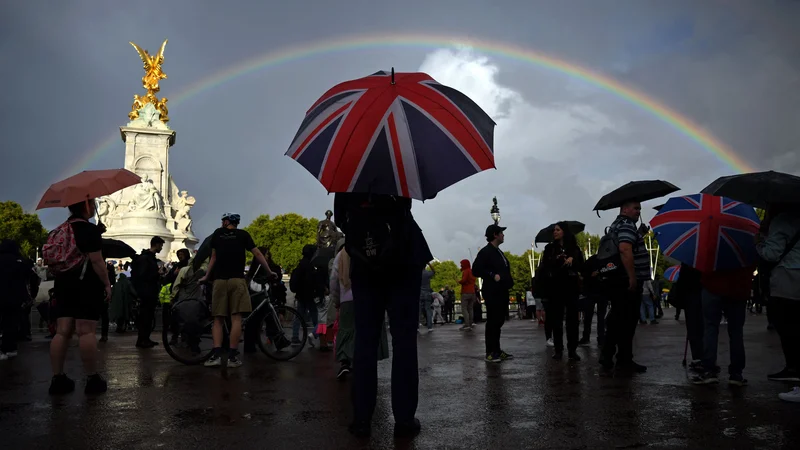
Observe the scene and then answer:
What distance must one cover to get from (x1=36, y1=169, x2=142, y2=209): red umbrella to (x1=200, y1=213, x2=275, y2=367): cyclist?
1694 millimetres

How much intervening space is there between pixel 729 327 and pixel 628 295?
1.46 m

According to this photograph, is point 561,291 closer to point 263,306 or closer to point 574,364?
point 574,364

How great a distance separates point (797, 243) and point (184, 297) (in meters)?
7.31

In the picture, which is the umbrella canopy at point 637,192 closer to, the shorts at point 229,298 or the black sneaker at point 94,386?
the shorts at point 229,298

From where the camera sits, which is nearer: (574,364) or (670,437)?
(670,437)

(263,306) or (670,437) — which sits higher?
(263,306)

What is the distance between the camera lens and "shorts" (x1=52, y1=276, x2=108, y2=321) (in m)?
6.73

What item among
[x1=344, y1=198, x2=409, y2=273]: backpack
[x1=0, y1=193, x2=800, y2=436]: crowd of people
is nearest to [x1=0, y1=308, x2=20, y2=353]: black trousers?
[x1=0, y1=193, x2=800, y2=436]: crowd of people

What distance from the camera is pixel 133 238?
151 ft

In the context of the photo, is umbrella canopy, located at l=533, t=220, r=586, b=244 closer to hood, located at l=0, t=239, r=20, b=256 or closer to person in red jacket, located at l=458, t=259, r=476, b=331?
person in red jacket, located at l=458, t=259, r=476, b=331

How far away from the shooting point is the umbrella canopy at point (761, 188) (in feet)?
18.7

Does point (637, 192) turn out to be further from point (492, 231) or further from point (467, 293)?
point (467, 293)

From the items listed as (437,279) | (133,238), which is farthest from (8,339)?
(437,279)

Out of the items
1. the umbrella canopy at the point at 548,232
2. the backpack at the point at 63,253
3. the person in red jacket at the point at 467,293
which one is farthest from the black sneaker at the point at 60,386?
the person in red jacket at the point at 467,293
